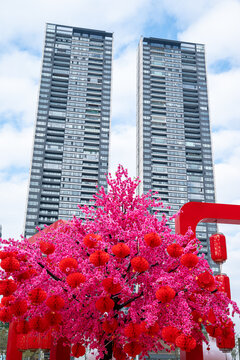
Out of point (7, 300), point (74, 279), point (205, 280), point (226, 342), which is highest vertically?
point (205, 280)

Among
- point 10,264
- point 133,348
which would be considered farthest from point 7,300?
point 133,348

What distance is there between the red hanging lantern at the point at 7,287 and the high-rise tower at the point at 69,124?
75865 millimetres

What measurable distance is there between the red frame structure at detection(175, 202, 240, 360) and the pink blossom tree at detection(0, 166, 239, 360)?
1143 mm

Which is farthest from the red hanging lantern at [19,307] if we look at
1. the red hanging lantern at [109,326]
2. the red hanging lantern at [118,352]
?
the red hanging lantern at [118,352]

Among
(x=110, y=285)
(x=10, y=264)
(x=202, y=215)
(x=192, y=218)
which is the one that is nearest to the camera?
(x=110, y=285)

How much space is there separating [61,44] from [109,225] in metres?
103

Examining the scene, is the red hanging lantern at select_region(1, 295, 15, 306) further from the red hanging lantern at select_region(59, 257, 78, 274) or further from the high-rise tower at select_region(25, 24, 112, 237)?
the high-rise tower at select_region(25, 24, 112, 237)

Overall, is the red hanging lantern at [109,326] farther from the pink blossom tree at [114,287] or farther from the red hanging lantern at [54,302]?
the red hanging lantern at [54,302]

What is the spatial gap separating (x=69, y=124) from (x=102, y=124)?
897 centimetres

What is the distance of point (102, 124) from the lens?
321 feet

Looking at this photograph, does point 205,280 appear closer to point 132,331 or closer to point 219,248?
point 132,331

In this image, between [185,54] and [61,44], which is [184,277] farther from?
[185,54]

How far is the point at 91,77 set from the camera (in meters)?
103

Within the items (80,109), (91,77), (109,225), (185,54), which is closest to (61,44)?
(91,77)
